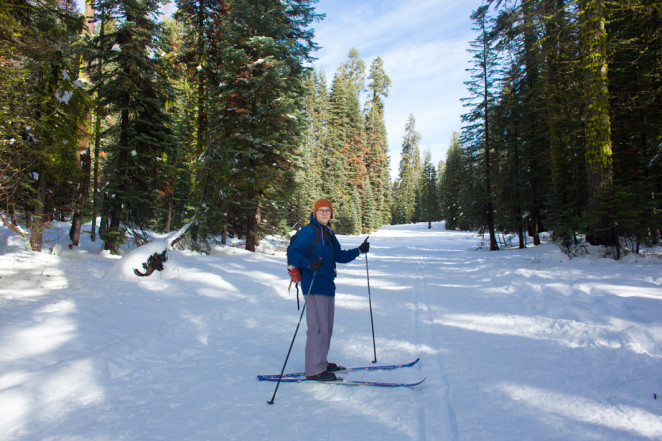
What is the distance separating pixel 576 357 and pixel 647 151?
34.9ft

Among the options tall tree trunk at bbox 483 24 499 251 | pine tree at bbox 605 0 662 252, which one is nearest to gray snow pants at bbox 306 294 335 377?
pine tree at bbox 605 0 662 252

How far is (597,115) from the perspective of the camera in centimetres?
992

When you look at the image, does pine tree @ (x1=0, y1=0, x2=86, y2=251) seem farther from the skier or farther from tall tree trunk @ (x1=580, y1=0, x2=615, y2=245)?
tall tree trunk @ (x1=580, y1=0, x2=615, y2=245)

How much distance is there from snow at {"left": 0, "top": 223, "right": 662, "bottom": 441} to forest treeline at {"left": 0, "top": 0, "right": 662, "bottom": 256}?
318cm

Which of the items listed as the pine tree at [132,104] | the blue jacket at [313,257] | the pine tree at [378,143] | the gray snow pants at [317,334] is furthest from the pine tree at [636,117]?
the pine tree at [378,143]

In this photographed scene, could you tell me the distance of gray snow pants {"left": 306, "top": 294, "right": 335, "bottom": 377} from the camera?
13.2 ft

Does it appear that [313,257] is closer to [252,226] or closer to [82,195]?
[252,226]

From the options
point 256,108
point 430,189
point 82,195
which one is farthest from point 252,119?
point 430,189

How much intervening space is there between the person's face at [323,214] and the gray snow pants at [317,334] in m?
1.02

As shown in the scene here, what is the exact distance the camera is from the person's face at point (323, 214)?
445 centimetres

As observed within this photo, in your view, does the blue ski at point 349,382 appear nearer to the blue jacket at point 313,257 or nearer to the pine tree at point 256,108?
the blue jacket at point 313,257

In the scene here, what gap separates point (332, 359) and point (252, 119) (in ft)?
39.5

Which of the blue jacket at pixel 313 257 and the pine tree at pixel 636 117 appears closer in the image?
the blue jacket at pixel 313 257

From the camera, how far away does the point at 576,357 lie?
434 centimetres
